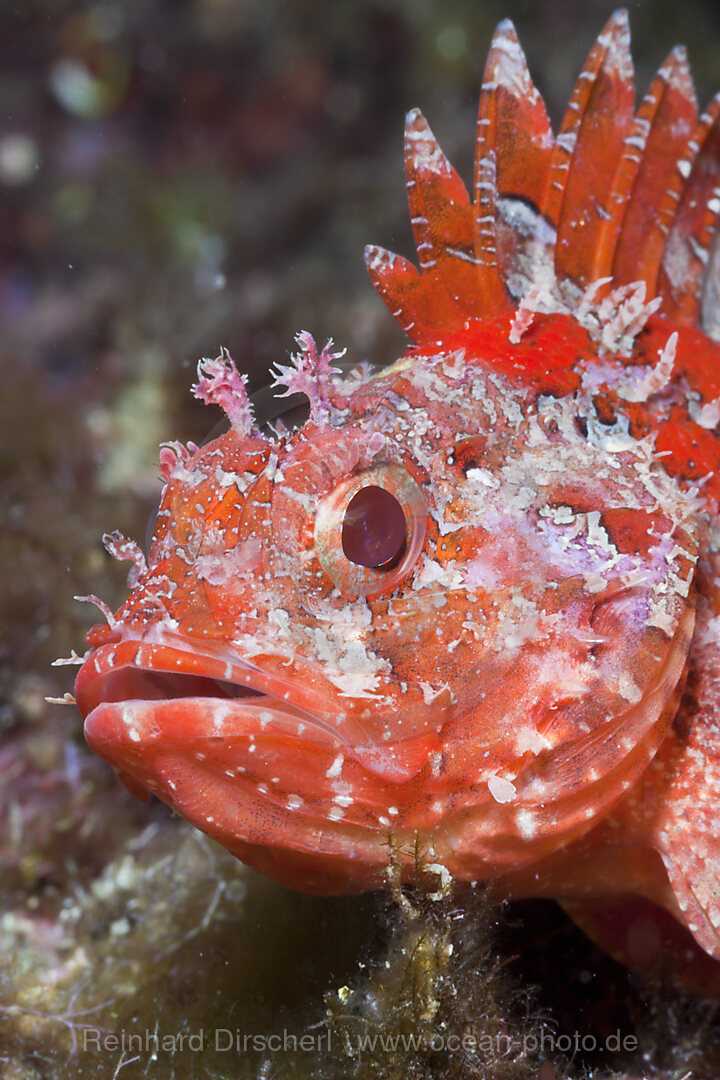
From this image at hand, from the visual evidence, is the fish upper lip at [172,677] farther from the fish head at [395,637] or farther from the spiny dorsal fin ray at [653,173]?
the spiny dorsal fin ray at [653,173]

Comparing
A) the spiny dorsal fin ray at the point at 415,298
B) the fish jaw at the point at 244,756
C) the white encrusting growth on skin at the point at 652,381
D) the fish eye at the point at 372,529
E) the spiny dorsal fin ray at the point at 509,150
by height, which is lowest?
the fish jaw at the point at 244,756

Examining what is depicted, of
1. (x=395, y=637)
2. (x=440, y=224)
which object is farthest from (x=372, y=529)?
(x=440, y=224)

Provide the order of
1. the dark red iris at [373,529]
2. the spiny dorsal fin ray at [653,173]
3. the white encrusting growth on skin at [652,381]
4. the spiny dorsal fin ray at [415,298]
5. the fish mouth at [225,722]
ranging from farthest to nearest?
the spiny dorsal fin ray at [653,173] → the spiny dorsal fin ray at [415,298] → the white encrusting growth on skin at [652,381] → the dark red iris at [373,529] → the fish mouth at [225,722]

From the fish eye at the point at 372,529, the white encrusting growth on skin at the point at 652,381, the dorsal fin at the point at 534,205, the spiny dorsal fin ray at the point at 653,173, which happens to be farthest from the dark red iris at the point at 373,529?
→ the spiny dorsal fin ray at the point at 653,173

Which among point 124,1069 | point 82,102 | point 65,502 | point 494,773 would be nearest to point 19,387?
point 65,502

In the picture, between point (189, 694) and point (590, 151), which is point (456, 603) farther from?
point (590, 151)

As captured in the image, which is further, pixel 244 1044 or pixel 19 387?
pixel 19 387

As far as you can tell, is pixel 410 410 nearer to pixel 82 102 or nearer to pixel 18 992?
pixel 18 992
